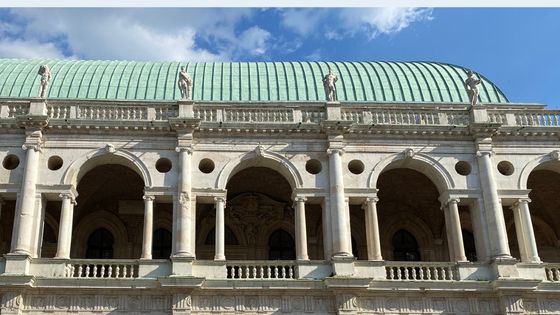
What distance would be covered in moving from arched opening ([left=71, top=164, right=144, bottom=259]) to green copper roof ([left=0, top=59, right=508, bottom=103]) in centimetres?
395

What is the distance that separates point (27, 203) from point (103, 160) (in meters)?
2.99

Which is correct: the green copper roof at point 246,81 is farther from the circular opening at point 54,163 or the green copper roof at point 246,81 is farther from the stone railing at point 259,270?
the stone railing at point 259,270

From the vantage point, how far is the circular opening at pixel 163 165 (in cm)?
2491

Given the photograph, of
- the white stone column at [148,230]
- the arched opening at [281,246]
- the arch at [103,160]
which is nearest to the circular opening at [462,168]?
the arched opening at [281,246]

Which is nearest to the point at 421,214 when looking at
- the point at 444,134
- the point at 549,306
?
the point at 444,134

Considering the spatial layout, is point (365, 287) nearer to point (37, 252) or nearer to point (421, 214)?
point (421, 214)

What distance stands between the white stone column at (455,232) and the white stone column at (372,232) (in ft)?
8.63

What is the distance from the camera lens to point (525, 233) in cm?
2458

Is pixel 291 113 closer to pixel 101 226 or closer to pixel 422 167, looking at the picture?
pixel 422 167

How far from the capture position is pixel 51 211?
92.1 feet

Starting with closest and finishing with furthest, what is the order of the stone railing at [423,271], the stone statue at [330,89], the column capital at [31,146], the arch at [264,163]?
the stone railing at [423,271] < the column capital at [31,146] < the arch at [264,163] < the stone statue at [330,89]

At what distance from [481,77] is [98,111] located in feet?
56.5

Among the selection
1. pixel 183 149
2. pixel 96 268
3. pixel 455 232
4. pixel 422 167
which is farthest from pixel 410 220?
pixel 96 268

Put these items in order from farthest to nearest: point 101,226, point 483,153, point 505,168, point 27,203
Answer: point 101,226 → point 505,168 → point 483,153 → point 27,203
